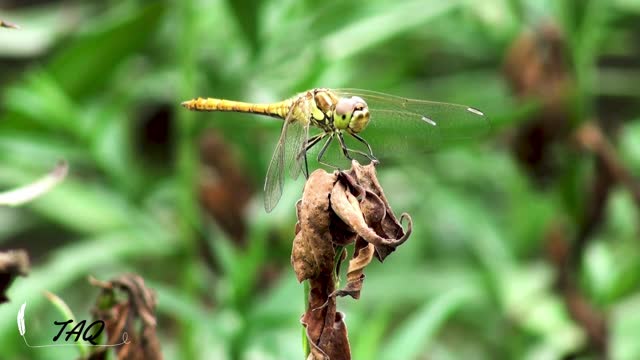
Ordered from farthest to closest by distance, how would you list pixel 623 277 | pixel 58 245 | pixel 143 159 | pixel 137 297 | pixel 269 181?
1. pixel 58 245
2. pixel 143 159
3. pixel 623 277
4. pixel 269 181
5. pixel 137 297

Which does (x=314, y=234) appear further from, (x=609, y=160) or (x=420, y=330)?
(x=609, y=160)

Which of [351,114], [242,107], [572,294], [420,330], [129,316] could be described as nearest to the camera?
[129,316]

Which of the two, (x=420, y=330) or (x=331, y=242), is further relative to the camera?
(x=420, y=330)

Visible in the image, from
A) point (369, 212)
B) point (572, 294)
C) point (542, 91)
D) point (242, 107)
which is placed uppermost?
point (542, 91)

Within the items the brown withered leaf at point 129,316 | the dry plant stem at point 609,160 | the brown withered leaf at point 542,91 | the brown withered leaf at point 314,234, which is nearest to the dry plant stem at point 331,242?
the brown withered leaf at point 314,234

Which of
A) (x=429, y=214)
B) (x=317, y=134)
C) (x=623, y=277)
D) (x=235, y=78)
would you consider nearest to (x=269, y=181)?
(x=317, y=134)

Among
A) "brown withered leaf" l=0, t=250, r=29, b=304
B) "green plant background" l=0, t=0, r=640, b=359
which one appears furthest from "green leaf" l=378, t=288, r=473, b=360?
"brown withered leaf" l=0, t=250, r=29, b=304

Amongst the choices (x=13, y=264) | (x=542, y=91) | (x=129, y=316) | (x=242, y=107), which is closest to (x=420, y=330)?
(x=242, y=107)

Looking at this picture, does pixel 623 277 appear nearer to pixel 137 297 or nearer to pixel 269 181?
pixel 269 181
